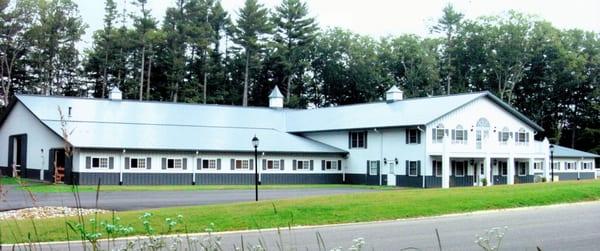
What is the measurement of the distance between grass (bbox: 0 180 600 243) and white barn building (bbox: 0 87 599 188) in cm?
1970

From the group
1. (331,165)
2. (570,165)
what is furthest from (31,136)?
(570,165)

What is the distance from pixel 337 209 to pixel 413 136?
90.7 ft

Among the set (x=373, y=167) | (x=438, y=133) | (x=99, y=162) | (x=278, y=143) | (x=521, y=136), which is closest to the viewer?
(x=99, y=162)

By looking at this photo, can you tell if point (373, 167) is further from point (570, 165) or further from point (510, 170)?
point (570, 165)

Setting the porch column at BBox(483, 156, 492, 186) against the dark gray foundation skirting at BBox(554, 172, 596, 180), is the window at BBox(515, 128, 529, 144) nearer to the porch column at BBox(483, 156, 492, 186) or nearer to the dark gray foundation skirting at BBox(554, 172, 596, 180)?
the porch column at BBox(483, 156, 492, 186)

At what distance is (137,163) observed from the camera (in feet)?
144

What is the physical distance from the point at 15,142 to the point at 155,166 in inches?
520

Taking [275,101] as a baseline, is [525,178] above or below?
below

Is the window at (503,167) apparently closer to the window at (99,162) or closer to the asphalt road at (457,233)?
the window at (99,162)

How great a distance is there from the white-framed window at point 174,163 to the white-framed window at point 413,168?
15.5 metres

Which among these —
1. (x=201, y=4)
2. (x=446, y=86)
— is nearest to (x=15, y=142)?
(x=201, y=4)

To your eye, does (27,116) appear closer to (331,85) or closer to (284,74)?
(284,74)

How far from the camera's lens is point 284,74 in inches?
3078

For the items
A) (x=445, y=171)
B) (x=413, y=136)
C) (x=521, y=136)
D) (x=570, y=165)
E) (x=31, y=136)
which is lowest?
(x=445, y=171)
